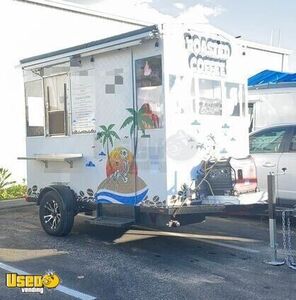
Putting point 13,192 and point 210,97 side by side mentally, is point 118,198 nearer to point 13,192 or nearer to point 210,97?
point 210,97

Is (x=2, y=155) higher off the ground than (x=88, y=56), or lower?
lower

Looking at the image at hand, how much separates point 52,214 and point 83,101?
6.55ft

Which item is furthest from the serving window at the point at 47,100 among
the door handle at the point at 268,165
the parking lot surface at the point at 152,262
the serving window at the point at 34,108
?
the door handle at the point at 268,165

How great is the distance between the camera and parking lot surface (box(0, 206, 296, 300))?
5.43 metres

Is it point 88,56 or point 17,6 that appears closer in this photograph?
point 88,56

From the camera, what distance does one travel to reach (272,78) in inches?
516

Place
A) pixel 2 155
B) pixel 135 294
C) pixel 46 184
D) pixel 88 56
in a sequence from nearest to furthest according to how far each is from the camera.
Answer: pixel 135 294 → pixel 88 56 → pixel 46 184 → pixel 2 155

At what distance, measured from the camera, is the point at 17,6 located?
45.4 feet

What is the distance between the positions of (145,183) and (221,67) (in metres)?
2.21

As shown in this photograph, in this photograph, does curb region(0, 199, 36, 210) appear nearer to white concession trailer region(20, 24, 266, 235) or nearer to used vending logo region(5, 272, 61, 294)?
white concession trailer region(20, 24, 266, 235)

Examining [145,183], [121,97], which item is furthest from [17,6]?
[145,183]

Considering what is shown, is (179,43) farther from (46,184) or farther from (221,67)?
(46,184)

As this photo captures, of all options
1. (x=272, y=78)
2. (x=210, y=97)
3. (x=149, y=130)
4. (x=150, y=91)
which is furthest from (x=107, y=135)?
(x=272, y=78)

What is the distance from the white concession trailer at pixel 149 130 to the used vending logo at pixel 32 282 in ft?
5.04
